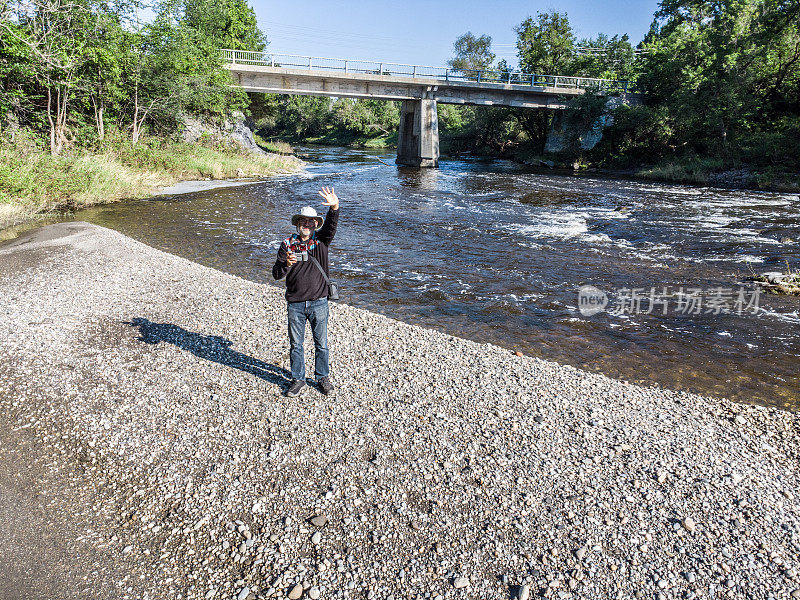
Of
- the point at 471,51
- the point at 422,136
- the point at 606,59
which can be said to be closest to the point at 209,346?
the point at 422,136

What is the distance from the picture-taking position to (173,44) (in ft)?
98.9

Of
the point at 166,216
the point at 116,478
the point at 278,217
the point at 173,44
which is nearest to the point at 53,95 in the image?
the point at 173,44

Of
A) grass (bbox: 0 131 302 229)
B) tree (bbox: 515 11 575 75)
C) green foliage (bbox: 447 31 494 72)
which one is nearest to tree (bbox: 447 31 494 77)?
green foliage (bbox: 447 31 494 72)

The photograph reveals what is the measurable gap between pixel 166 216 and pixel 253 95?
42.2 m

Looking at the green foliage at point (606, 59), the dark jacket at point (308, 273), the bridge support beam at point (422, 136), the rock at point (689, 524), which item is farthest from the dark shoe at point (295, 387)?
the green foliage at point (606, 59)

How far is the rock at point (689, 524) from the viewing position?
493cm

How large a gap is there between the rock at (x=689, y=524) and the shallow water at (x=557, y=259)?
3.84 metres

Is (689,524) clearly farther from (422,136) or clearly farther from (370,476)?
(422,136)

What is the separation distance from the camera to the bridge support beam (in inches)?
1996

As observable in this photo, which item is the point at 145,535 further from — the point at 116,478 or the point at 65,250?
the point at 65,250

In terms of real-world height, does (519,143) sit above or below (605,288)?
above

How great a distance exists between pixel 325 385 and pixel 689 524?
4.64 metres

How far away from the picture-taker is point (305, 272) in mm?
6562

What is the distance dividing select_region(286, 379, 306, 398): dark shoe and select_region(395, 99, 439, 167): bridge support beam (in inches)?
1822
